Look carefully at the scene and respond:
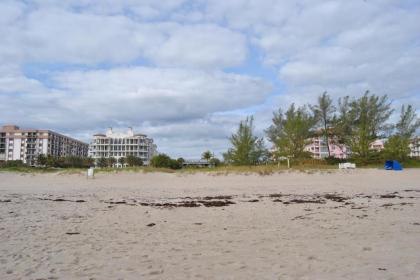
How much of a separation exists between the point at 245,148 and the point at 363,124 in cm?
1380

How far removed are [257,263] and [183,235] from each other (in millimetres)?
2892

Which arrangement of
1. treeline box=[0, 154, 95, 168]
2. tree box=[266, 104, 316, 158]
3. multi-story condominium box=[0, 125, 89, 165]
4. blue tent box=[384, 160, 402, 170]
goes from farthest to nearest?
multi-story condominium box=[0, 125, 89, 165], treeline box=[0, 154, 95, 168], tree box=[266, 104, 316, 158], blue tent box=[384, 160, 402, 170]

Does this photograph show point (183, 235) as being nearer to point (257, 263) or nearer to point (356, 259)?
point (257, 263)

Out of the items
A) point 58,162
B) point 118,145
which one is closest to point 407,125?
point 58,162

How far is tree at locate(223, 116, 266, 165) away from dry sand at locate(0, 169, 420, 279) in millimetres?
27005

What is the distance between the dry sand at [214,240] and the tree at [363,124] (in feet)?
86.1

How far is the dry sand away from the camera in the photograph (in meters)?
5.26

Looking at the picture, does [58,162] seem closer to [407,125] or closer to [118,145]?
[118,145]

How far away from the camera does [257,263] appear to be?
5.66m

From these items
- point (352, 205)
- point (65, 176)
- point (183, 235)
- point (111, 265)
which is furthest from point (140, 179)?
point (111, 265)

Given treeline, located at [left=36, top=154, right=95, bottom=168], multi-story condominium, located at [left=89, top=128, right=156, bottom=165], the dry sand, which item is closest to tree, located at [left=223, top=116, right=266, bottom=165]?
the dry sand

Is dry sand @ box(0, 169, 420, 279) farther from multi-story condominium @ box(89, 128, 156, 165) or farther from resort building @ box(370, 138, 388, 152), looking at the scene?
multi-story condominium @ box(89, 128, 156, 165)

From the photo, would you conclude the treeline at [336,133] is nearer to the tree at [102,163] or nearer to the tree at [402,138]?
the tree at [402,138]

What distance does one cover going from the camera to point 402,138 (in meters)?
39.6
